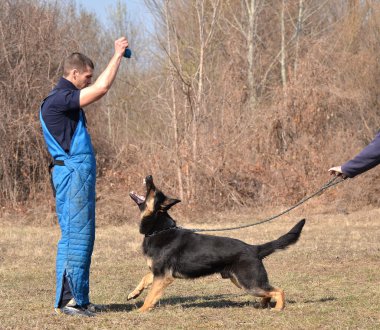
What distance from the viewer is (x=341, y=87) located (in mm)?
21766

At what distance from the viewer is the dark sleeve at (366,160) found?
5.53 metres

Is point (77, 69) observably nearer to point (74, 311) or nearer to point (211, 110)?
point (74, 311)

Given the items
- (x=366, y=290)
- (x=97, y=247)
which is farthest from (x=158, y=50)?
(x=366, y=290)

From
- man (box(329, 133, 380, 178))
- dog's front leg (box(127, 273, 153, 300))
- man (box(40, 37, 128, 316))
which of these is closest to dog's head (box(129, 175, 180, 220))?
dog's front leg (box(127, 273, 153, 300))

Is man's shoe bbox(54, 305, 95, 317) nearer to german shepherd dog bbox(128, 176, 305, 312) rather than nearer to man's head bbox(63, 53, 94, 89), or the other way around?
german shepherd dog bbox(128, 176, 305, 312)

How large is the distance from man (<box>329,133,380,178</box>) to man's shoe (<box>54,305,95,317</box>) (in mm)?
2561

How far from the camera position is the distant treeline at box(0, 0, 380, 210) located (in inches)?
684

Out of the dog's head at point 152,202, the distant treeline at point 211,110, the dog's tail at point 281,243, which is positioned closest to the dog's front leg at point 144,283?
the dog's head at point 152,202

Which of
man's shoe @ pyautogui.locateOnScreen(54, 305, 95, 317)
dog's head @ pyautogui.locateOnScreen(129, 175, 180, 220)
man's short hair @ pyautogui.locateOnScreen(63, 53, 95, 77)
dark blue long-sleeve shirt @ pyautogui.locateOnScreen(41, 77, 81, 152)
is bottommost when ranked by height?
man's shoe @ pyautogui.locateOnScreen(54, 305, 95, 317)

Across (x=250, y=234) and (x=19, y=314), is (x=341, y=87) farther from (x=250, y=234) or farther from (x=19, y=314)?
(x=19, y=314)

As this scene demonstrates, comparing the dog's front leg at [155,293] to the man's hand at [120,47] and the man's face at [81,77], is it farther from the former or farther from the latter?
the man's hand at [120,47]

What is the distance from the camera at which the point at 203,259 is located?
6691 millimetres

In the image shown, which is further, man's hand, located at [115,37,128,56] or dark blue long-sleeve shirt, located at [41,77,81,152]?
dark blue long-sleeve shirt, located at [41,77,81,152]

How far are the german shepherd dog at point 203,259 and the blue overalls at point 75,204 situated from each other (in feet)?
2.59
